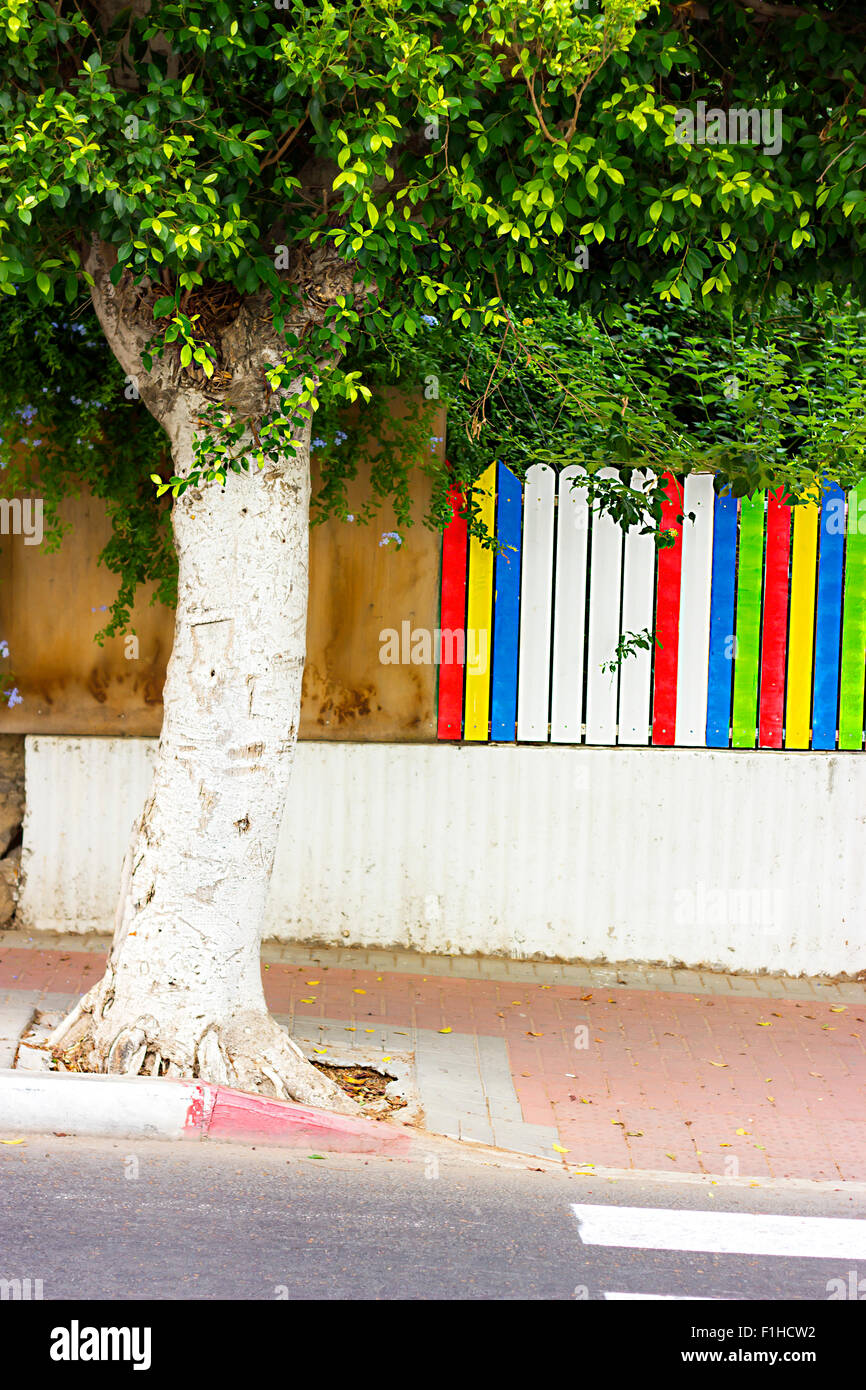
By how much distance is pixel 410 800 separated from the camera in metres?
7.80

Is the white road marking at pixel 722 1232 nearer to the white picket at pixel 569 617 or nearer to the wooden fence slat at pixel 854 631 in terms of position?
the white picket at pixel 569 617

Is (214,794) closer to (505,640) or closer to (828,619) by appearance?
(505,640)

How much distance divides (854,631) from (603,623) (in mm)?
1527

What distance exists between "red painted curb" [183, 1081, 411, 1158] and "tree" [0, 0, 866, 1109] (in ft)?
0.52

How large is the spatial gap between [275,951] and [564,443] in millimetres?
3563

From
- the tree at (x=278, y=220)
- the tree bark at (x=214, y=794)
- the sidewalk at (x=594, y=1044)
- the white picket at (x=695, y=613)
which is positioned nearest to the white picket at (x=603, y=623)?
the white picket at (x=695, y=613)

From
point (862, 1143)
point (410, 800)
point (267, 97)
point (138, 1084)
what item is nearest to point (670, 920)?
point (410, 800)

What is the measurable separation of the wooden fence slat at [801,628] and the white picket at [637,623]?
0.86 m

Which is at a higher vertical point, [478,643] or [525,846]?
[478,643]

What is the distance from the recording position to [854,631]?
784 centimetres

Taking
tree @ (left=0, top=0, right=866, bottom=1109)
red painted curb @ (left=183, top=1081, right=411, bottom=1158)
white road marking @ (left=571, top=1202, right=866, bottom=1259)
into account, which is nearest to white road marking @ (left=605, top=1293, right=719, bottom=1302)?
white road marking @ (left=571, top=1202, right=866, bottom=1259)

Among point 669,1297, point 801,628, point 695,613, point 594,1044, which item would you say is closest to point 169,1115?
point 669,1297

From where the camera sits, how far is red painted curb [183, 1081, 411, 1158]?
17.5ft
